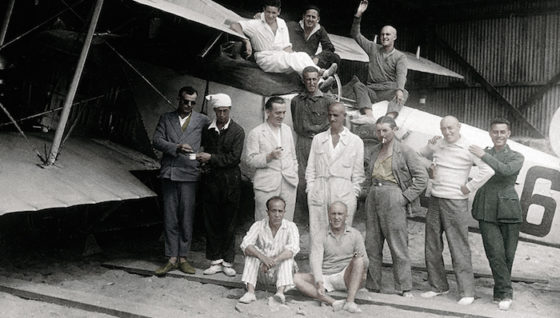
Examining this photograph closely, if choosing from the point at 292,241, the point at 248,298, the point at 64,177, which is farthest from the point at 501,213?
the point at 64,177

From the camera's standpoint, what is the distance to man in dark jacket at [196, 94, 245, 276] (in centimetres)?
599

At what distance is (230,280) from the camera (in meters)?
5.90

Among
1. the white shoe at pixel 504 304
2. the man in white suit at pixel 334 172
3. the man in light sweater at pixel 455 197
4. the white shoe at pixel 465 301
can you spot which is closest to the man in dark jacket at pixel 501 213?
the white shoe at pixel 504 304

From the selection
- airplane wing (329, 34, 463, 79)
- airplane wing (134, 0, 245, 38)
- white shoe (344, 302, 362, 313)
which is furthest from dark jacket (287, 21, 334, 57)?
airplane wing (329, 34, 463, 79)

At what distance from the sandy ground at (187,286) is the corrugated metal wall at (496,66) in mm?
6017

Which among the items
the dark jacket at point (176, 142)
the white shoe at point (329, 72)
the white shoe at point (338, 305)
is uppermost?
the white shoe at point (329, 72)

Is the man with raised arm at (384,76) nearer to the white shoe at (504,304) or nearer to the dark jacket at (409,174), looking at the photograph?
the dark jacket at (409,174)

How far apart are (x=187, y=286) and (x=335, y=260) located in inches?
65.7

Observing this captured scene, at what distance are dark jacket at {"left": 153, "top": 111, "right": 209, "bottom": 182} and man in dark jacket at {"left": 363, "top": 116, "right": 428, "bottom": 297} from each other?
1981 mm

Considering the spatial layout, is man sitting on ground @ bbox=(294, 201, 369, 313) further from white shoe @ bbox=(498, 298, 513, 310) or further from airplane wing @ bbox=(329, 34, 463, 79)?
airplane wing @ bbox=(329, 34, 463, 79)

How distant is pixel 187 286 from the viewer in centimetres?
582

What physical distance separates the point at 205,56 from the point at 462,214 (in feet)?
15.1

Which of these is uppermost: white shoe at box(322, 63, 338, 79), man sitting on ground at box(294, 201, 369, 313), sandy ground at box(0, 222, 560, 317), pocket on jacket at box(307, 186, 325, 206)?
white shoe at box(322, 63, 338, 79)

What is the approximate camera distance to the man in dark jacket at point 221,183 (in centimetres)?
599
